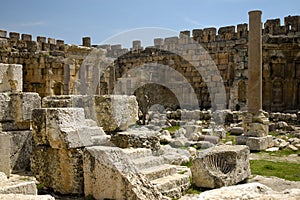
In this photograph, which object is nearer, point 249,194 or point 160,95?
point 249,194

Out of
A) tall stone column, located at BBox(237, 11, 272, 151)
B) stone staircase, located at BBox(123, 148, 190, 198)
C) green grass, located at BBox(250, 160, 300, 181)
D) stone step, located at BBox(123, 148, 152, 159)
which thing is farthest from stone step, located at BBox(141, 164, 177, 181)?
tall stone column, located at BBox(237, 11, 272, 151)

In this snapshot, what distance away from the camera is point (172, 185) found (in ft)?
18.2

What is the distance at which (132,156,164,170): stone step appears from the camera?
5648 mm

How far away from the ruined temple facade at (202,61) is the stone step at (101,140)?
12.2m

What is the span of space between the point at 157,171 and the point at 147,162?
27cm

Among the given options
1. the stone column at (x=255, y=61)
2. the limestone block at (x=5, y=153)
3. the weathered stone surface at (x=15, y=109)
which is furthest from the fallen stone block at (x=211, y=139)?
the limestone block at (x=5, y=153)

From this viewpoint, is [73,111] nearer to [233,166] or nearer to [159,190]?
[159,190]

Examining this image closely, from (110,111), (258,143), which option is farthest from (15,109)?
(258,143)

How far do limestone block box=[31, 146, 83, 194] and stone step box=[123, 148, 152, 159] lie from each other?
33.5 inches

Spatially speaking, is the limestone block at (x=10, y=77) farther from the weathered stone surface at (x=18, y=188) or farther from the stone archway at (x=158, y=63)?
the stone archway at (x=158, y=63)

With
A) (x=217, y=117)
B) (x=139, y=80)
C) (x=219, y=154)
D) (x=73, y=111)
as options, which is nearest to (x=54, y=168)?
(x=73, y=111)

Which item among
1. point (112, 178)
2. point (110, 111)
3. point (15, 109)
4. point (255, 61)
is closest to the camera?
point (112, 178)

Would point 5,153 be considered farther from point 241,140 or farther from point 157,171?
point 241,140

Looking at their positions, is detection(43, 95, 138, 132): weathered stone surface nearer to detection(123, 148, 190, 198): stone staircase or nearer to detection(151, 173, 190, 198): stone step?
detection(123, 148, 190, 198): stone staircase
